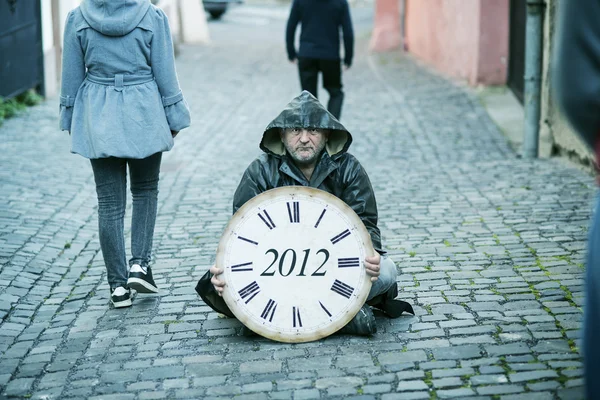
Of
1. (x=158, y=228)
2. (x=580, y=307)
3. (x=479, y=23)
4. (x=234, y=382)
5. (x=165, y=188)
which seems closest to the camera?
(x=234, y=382)

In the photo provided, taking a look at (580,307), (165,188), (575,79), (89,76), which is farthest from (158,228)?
(575,79)

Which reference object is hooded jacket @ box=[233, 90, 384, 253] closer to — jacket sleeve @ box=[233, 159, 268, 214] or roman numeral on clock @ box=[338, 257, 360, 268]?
jacket sleeve @ box=[233, 159, 268, 214]

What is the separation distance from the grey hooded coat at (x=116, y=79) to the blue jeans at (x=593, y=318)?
3081mm

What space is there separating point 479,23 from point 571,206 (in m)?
6.62

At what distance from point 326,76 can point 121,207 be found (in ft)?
17.7

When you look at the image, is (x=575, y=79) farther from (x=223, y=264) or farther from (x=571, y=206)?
(x=571, y=206)

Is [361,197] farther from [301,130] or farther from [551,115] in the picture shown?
[551,115]

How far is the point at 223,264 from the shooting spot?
4613mm

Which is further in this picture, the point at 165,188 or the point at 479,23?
the point at 479,23

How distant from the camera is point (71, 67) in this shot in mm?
5246

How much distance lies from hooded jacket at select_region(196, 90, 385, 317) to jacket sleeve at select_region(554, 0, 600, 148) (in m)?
2.46

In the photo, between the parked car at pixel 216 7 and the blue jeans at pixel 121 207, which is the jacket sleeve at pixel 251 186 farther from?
the parked car at pixel 216 7

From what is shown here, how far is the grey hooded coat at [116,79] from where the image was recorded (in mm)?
5168

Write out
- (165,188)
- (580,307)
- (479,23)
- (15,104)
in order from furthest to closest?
(479,23) < (15,104) < (165,188) < (580,307)
